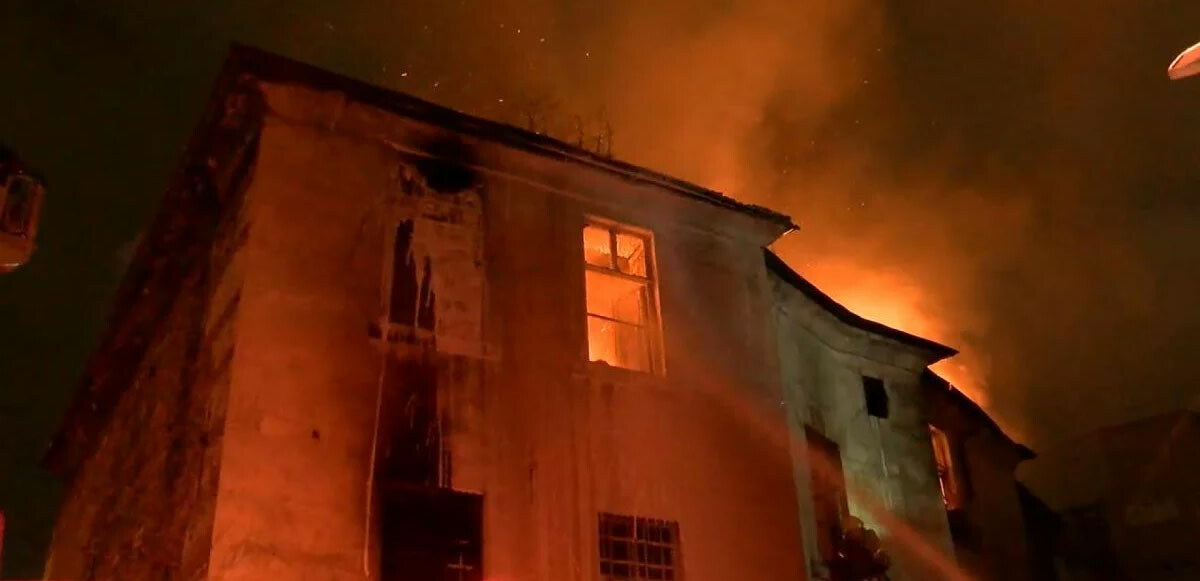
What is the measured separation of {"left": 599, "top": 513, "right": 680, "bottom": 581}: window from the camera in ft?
37.4

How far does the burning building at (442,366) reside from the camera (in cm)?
1012

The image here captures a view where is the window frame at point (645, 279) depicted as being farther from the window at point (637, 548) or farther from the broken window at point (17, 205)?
the broken window at point (17, 205)

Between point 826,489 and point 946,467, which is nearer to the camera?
point 826,489

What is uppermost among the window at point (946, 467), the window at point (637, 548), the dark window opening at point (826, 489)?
the window at point (946, 467)

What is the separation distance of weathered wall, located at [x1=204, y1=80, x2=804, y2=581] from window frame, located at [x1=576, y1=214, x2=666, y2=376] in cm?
11

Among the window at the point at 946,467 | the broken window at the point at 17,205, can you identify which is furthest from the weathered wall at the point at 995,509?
the broken window at the point at 17,205

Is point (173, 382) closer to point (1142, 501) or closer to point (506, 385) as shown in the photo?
point (506, 385)

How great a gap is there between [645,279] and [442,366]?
11.3ft

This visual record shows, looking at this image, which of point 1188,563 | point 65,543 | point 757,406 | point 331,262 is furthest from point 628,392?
point 1188,563

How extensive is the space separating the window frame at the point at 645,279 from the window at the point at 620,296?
13 millimetres

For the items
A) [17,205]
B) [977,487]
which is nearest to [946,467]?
[977,487]

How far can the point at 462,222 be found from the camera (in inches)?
482

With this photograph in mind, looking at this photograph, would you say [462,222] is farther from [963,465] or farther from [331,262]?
[963,465]

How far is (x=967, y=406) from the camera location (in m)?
20.8
